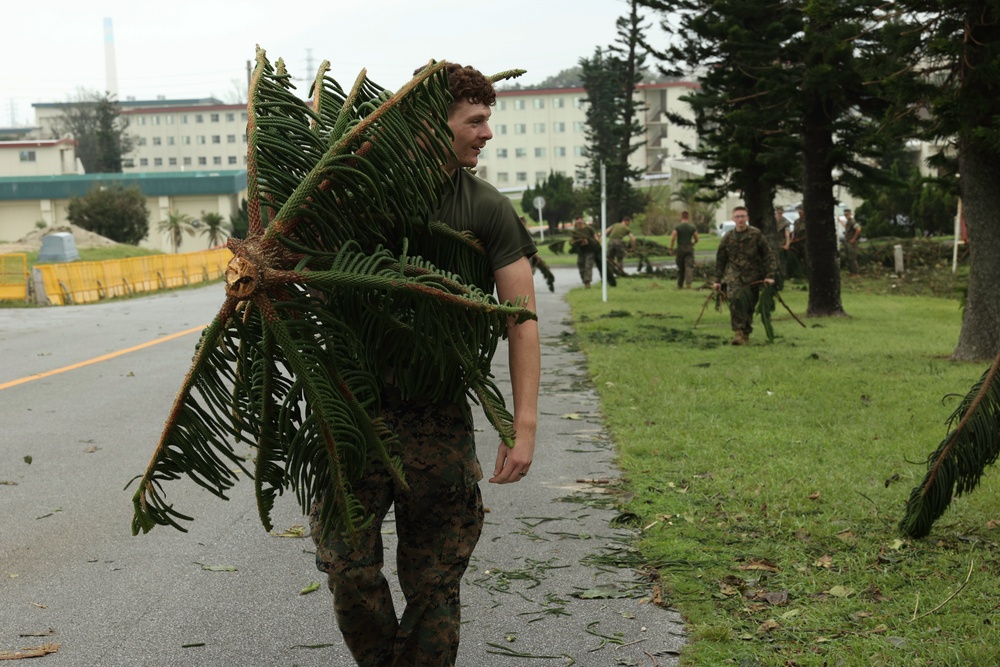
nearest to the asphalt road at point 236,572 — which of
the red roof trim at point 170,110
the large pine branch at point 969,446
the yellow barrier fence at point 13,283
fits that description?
the large pine branch at point 969,446

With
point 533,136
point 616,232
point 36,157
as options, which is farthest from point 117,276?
point 533,136

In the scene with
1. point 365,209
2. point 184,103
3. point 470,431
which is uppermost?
point 184,103

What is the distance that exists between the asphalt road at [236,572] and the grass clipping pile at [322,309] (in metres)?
1.79

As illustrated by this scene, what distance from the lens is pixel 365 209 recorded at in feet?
9.53

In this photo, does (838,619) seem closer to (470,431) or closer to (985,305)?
(470,431)

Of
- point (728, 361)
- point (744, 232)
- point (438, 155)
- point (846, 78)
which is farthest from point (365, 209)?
point (846, 78)

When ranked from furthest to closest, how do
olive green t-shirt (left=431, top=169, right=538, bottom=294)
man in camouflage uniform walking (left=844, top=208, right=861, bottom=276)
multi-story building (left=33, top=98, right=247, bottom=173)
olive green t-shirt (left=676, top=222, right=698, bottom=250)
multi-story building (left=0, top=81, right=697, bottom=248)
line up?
multi-story building (left=33, top=98, right=247, bottom=173)
multi-story building (left=0, top=81, right=697, bottom=248)
man in camouflage uniform walking (left=844, top=208, right=861, bottom=276)
olive green t-shirt (left=676, top=222, right=698, bottom=250)
olive green t-shirt (left=431, top=169, right=538, bottom=294)

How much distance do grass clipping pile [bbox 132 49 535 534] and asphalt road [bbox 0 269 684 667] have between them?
1.79 metres

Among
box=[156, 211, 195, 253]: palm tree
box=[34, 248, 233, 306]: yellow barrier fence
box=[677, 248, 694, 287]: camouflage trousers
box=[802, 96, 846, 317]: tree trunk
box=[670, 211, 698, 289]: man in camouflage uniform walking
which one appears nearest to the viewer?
box=[802, 96, 846, 317]: tree trunk

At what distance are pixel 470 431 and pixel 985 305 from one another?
1192cm

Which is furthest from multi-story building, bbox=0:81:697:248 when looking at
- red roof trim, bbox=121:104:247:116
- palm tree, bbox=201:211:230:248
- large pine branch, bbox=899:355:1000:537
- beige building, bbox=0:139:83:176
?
large pine branch, bbox=899:355:1000:537

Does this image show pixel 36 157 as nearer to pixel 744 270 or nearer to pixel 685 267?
pixel 685 267

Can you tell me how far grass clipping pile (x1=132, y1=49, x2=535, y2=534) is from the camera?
2.77 meters

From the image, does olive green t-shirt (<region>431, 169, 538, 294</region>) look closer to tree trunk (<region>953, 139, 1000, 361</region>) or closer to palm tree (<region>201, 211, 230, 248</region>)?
tree trunk (<region>953, 139, 1000, 361</region>)
